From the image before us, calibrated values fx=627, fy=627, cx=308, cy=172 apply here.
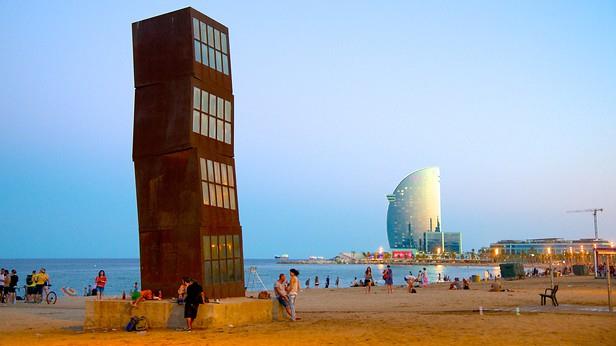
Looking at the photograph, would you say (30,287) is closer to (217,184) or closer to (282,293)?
(217,184)

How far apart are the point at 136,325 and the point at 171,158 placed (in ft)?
14.1

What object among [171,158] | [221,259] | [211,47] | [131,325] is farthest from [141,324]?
[211,47]

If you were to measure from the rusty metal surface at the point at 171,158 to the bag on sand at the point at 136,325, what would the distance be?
142 centimetres

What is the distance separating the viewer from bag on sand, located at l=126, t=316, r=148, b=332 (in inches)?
564

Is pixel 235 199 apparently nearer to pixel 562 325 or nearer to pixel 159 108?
pixel 159 108

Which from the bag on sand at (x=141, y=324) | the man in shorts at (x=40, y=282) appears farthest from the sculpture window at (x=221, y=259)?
the man in shorts at (x=40, y=282)

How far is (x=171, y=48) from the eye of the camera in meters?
16.4

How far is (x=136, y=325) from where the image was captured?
14.4 meters

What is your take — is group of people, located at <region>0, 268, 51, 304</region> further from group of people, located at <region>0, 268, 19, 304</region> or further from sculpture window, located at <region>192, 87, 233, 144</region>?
sculpture window, located at <region>192, 87, 233, 144</region>

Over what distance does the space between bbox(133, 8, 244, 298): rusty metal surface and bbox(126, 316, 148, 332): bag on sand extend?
55.9 inches

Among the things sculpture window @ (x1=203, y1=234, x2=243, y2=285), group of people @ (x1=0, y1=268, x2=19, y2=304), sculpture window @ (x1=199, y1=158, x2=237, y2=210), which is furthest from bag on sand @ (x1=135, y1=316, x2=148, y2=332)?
group of people @ (x1=0, y1=268, x2=19, y2=304)

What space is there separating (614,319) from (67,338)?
41.4 feet

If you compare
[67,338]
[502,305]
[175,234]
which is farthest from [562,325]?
[67,338]

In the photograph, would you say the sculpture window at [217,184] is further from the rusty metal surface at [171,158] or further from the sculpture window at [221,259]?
the sculpture window at [221,259]
